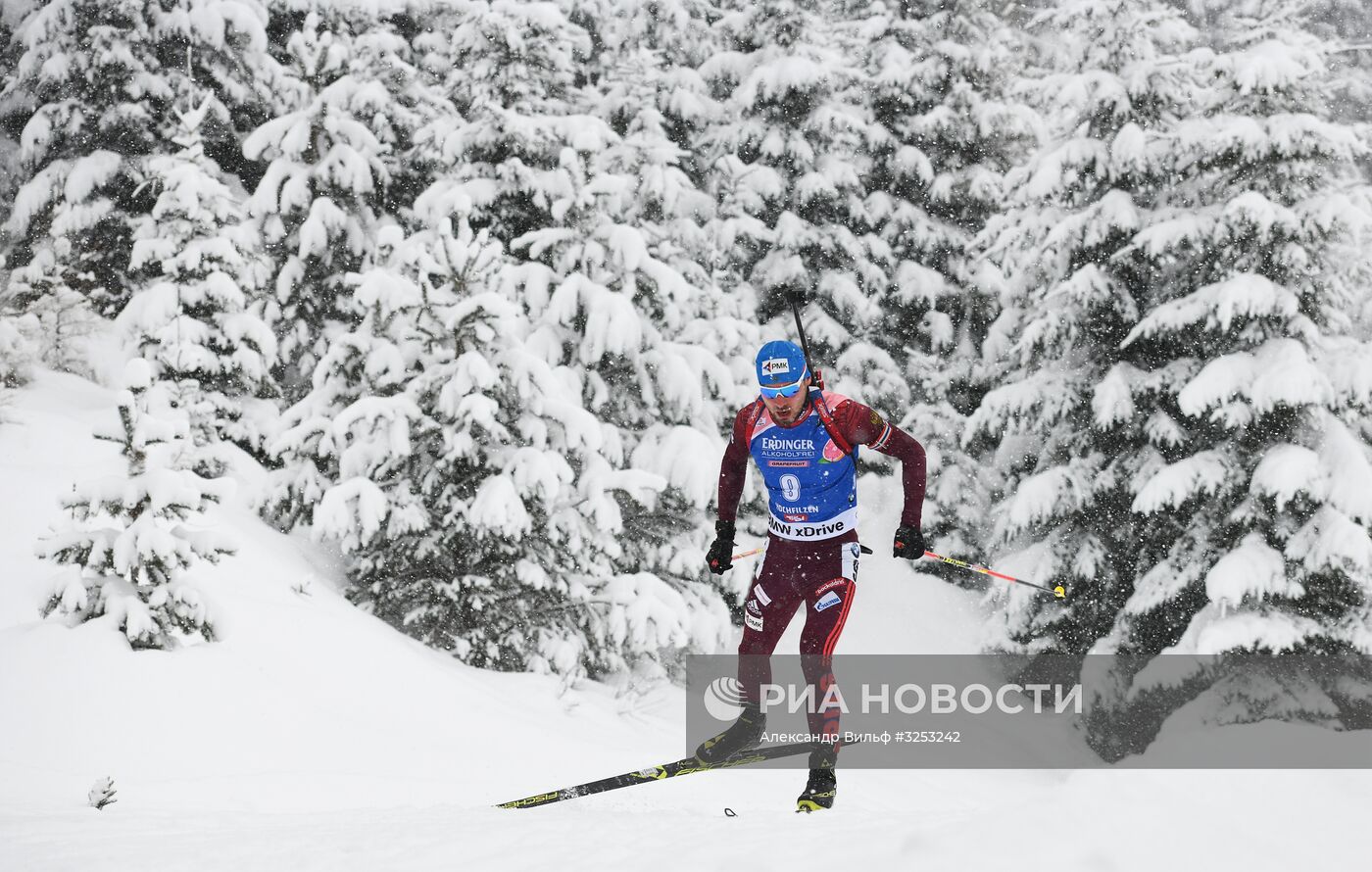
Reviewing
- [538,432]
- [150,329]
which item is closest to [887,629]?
[538,432]

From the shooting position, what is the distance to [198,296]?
13141 millimetres

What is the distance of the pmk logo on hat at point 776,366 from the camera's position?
5703mm

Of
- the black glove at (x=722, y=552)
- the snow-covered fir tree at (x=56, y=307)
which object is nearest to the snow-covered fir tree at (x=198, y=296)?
the snow-covered fir tree at (x=56, y=307)

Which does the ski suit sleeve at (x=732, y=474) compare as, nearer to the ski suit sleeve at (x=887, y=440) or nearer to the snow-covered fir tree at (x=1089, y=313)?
the ski suit sleeve at (x=887, y=440)

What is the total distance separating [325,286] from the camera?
1655 centimetres

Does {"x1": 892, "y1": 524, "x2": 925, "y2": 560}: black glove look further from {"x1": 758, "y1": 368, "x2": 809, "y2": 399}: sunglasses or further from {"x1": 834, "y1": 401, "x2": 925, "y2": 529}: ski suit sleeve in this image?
{"x1": 758, "y1": 368, "x2": 809, "y2": 399}: sunglasses

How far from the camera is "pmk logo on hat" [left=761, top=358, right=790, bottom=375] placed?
570cm

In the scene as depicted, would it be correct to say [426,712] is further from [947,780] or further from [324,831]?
[947,780]

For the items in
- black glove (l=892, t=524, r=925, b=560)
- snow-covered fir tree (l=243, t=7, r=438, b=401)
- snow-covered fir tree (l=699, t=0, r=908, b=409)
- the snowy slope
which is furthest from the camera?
snow-covered fir tree (l=699, t=0, r=908, b=409)

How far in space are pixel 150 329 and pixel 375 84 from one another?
5902mm

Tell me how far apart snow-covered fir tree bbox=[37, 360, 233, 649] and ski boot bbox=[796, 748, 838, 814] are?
485 cm

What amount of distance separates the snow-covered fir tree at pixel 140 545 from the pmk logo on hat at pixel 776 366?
4.54m

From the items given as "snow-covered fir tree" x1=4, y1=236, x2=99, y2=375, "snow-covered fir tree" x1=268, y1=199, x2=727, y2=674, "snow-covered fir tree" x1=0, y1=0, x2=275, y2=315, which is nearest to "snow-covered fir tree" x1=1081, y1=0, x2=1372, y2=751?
"snow-covered fir tree" x1=268, y1=199, x2=727, y2=674

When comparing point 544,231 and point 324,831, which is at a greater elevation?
point 544,231
